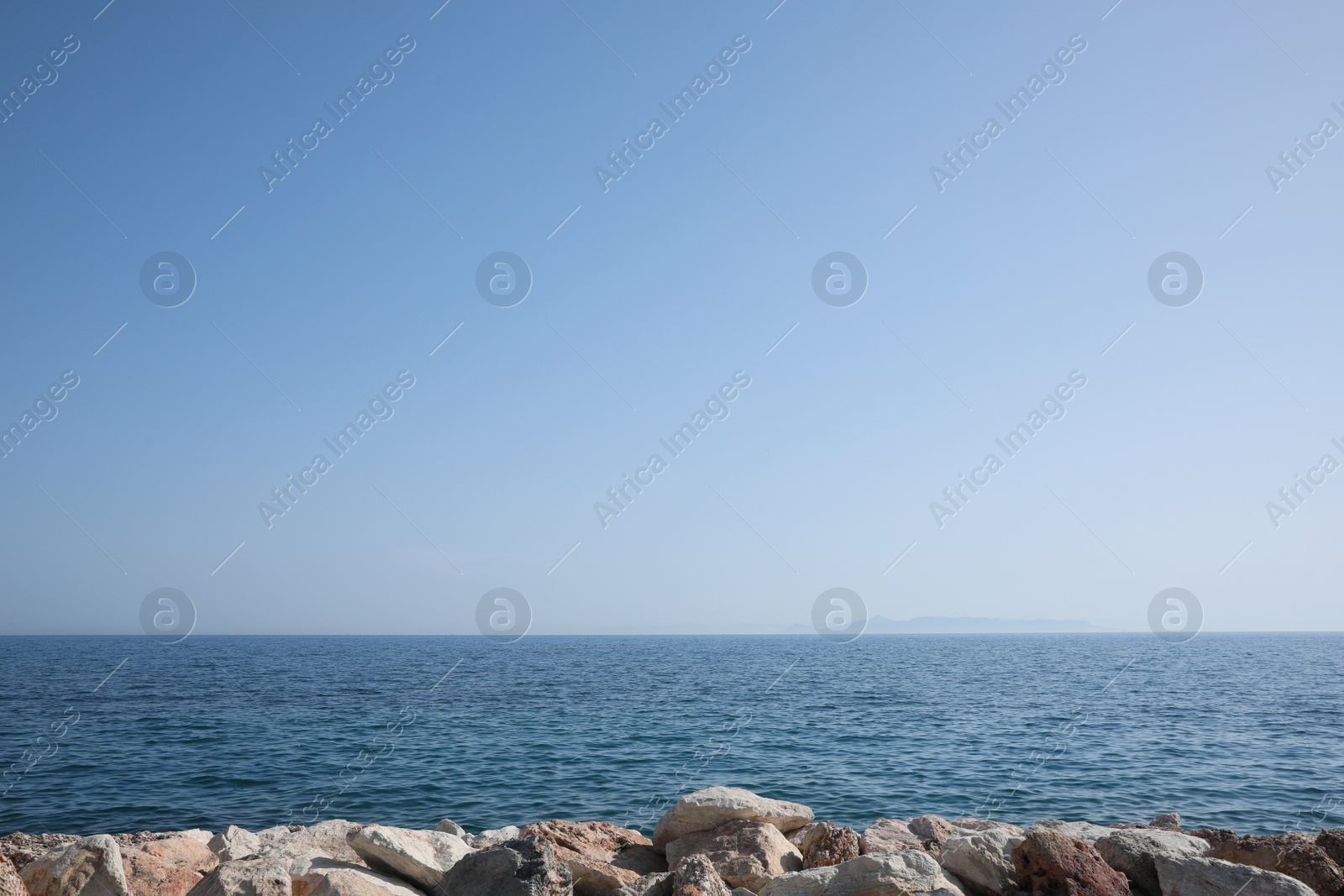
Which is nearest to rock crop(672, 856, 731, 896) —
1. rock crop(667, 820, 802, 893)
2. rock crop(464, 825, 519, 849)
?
rock crop(667, 820, 802, 893)

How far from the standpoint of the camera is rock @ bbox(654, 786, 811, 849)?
10703 mm

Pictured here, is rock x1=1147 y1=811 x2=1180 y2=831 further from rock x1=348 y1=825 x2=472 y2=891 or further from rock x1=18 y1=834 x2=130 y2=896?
rock x1=18 y1=834 x2=130 y2=896

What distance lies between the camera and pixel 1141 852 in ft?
28.4

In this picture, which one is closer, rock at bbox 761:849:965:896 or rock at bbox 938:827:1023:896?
rock at bbox 761:849:965:896

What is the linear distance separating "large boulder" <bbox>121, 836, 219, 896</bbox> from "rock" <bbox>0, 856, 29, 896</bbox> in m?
1.14

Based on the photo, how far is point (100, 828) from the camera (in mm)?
15734

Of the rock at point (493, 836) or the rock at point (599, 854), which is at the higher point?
the rock at point (599, 854)

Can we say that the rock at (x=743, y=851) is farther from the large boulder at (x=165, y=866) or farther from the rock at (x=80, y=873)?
the rock at (x=80, y=873)

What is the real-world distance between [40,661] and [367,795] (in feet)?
249

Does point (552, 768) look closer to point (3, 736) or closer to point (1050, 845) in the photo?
point (1050, 845)

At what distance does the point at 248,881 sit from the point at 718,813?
5906 millimetres

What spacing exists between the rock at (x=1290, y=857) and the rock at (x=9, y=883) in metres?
13.1

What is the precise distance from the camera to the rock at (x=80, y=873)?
8.12 meters

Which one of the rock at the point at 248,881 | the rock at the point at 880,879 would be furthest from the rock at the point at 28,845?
the rock at the point at 880,879
